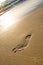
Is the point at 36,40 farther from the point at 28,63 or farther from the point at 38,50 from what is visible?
the point at 28,63

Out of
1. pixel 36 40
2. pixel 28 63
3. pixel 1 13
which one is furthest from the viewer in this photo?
pixel 1 13

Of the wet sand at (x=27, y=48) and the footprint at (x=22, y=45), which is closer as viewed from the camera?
the wet sand at (x=27, y=48)

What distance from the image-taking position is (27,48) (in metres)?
3.64

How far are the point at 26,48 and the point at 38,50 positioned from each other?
423mm

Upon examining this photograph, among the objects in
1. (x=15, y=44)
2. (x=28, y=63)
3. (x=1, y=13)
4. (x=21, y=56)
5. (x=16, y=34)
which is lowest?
(x=28, y=63)

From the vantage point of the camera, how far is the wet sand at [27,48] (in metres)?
3.18

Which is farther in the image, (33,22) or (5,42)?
(33,22)

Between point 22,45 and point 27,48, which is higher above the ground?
point 22,45

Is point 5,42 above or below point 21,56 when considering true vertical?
above

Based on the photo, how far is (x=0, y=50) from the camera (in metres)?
4.06

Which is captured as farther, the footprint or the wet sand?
the footprint

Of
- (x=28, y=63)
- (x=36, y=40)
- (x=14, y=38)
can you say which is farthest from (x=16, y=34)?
(x=28, y=63)

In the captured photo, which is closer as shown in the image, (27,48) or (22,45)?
(27,48)

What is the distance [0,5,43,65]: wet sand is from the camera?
318 cm
